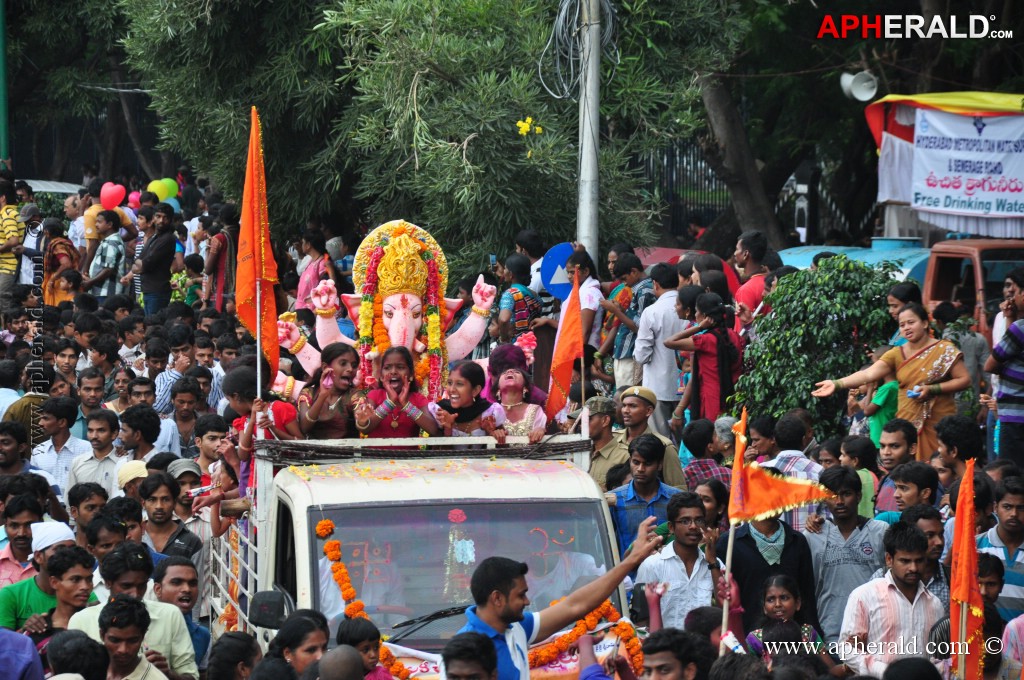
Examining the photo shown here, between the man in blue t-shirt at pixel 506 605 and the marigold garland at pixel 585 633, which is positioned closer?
the man in blue t-shirt at pixel 506 605

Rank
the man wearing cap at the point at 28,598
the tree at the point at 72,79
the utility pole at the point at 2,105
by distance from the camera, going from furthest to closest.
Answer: the tree at the point at 72,79, the utility pole at the point at 2,105, the man wearing cap at the point at 28,598

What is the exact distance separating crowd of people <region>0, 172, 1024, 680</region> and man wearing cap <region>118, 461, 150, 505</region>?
0.02m

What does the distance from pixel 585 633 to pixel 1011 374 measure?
4614 millimetres

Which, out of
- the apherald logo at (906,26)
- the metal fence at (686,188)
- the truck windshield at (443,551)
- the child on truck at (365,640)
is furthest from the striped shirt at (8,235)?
the child on truck at (365,640)

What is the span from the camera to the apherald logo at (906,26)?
18422 millimetres

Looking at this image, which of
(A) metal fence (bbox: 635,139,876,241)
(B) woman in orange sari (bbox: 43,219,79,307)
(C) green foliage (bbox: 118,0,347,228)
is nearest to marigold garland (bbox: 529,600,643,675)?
(C) green foliage (bbox: 118,0,347,228)

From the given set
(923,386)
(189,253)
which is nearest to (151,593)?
(923,386)

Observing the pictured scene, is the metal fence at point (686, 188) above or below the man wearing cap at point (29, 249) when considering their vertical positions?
above

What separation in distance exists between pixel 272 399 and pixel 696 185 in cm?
1926

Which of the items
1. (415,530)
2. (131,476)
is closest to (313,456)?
(415,530)

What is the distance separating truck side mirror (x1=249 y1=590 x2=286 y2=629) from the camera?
646 cm

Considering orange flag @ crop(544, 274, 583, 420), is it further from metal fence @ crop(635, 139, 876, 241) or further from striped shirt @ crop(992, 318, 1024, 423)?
metal fence @ crop(635, 139, 876, 241)

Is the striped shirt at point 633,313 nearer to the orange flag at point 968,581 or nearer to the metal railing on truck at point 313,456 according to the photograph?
the metal railing on truck at point 313,456

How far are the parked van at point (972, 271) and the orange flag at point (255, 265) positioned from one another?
23.7 ft
